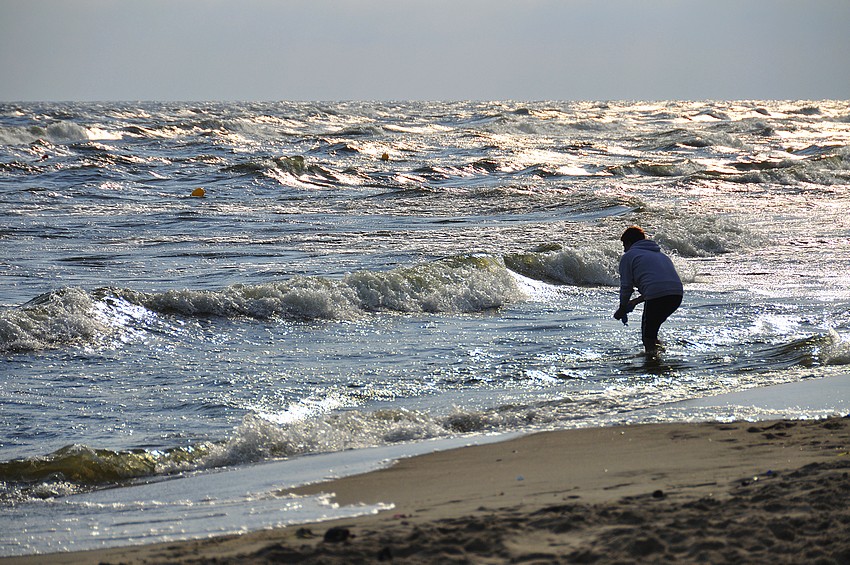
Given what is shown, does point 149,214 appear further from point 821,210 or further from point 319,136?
point 319,136

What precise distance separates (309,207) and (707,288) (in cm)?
1217

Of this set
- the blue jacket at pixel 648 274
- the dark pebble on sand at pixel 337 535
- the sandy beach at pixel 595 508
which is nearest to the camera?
the sandy beach at pixel 595 508

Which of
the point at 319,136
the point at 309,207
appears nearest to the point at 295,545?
the point at 309,207

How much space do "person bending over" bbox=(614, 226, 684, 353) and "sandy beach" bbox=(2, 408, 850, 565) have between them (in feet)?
10.1

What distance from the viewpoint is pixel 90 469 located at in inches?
238

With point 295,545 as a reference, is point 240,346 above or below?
below

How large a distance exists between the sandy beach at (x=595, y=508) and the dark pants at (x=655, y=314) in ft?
10.1

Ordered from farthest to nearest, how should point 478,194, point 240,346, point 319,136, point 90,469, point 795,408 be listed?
point 319,136
point 478,194
point 240,346
point 795,408
point 90,469

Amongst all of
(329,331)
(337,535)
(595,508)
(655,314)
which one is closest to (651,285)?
(655,314)

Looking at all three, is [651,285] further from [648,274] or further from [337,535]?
[337,535]

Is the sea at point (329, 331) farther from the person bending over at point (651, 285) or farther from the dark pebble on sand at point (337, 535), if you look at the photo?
the dark pebble on sand at point (337, 535)

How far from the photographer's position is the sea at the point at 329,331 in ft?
19.8

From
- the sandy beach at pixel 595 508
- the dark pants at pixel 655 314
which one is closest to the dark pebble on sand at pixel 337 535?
the sandy beach at pixel 595 508

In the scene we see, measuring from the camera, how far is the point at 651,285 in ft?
29.3
